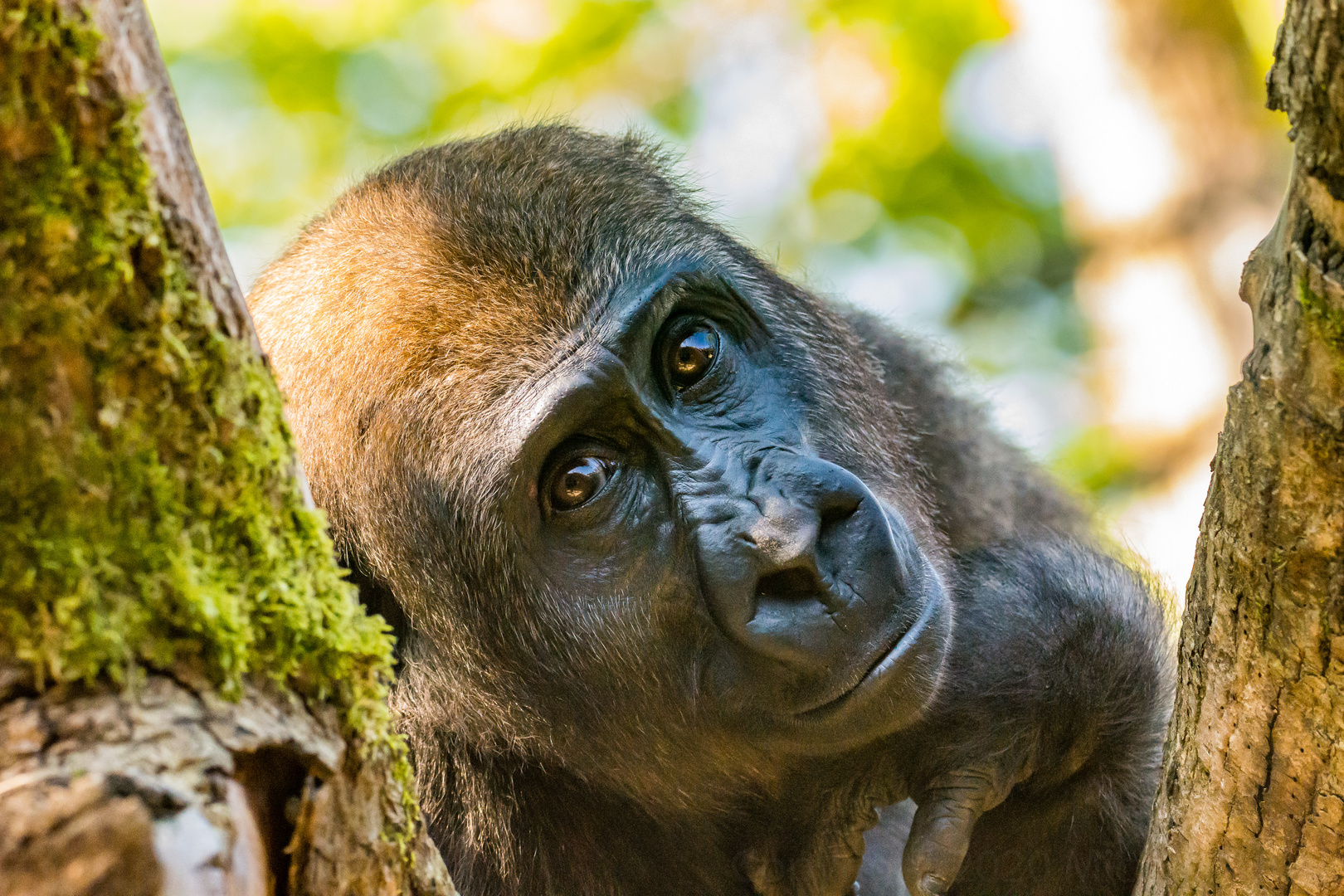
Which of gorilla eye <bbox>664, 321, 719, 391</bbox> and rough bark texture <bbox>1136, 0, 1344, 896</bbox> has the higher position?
gorilla eye <bbox>664, 321, 719, 391</bbox>

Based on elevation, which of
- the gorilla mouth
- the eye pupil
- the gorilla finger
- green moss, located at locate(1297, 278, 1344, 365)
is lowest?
the gorilla finger

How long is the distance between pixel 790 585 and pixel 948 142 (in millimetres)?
10375

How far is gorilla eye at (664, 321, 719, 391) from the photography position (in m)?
3.40

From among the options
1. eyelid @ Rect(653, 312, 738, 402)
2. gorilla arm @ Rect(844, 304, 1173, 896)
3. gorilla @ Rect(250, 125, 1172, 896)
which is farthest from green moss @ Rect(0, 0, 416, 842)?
gorilla arm @ Rect(844, 304, 1173, 896)

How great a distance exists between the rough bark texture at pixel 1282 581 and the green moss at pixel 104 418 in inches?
60.4

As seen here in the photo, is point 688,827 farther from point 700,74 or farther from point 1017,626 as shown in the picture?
point 700,74

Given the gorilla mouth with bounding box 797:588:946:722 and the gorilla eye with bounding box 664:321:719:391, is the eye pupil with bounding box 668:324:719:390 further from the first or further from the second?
the gorilla mouth with bounding box 797:588:946:722

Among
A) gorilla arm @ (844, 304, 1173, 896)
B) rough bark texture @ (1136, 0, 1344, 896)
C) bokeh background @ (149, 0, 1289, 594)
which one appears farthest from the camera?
bokeh background @ (149, 0, 1289, 594)

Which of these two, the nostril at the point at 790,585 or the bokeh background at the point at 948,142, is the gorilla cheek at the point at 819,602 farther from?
the bokeh background at the point at 948,142

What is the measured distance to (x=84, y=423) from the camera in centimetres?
154

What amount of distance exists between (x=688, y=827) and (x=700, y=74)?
9.86 meters

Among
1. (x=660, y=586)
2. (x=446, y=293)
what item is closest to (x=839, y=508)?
(x=660, y=586)

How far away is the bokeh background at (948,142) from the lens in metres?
8.03

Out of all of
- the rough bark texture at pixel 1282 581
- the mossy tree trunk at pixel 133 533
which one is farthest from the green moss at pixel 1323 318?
the mossy tree trunk at pixel 133 533
